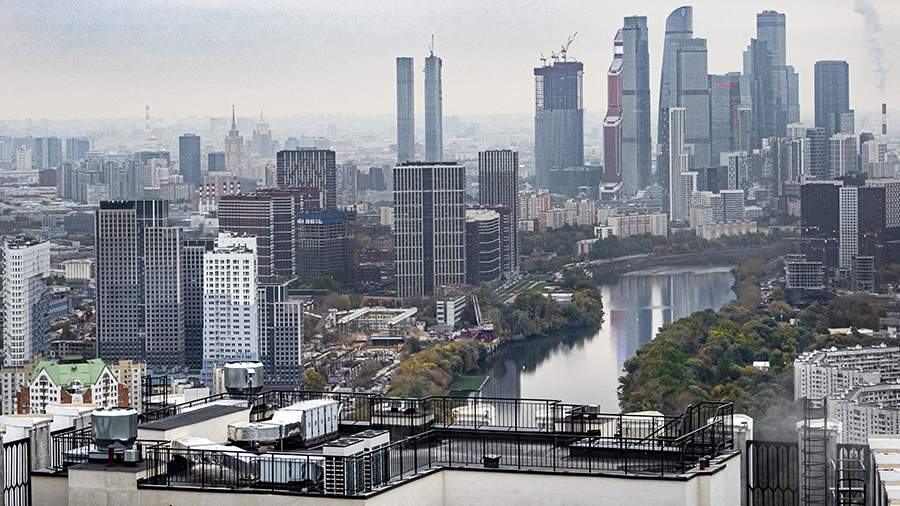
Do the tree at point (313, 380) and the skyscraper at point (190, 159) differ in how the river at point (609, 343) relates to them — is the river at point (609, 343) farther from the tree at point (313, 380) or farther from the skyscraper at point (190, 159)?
the skyscraper at point (190, 159)

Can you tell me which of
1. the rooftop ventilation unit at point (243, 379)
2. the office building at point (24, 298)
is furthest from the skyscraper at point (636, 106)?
the rooftop ventilation unit at point (243, 379)

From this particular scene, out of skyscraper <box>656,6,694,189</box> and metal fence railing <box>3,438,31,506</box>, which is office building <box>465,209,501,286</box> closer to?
skyscraper <box>656,6,694,189</box>

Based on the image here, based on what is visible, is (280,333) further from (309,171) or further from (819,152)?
(819,152)

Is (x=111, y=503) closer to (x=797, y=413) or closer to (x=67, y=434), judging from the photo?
(x=67, y=434)

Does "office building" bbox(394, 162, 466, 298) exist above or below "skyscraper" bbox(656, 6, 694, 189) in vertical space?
below

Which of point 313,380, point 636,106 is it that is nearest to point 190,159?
point 636,106

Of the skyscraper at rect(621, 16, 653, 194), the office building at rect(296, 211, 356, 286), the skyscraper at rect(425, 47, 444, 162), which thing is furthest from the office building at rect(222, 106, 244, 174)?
the skyscraper at rect(621, 16, 653, 194)
